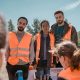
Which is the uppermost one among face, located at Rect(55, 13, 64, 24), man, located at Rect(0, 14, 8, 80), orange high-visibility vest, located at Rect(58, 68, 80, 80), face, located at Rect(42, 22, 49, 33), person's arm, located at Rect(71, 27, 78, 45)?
face, located at Rect(55, 13, 64, 24)

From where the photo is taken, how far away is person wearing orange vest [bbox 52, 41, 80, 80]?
9.02 ft

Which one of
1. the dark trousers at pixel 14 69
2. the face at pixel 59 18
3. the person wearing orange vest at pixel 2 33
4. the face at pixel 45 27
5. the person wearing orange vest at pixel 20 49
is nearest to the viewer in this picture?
the person wearing orange vest at pixel 2 33

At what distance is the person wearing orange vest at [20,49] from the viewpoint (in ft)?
25.1

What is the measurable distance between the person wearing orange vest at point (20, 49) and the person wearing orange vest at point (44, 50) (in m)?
0.35

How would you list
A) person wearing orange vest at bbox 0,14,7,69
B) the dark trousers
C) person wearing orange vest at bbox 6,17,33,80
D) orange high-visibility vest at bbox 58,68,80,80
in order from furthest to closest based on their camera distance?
person wearing orange vest at bbox 6,17,33,80 → the dark trousers → orange high-visibility vest at bbox 58,68,80,80 → person wearing orange vest at bbox 0,14,7,69

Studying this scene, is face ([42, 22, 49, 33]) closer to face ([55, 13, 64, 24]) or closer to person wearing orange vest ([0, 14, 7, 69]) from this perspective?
face ([55, 13, 64, 24])

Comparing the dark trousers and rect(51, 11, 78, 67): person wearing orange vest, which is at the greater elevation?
rect(51, 11, 78, 67): person wearing orange vest

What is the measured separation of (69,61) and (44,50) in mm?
5300

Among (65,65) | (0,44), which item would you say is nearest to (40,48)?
(65,65)

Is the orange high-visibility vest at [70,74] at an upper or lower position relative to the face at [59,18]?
lower

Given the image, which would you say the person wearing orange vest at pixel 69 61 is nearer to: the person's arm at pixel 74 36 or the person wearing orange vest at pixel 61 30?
the person wearing orange vest at pixel 61 30

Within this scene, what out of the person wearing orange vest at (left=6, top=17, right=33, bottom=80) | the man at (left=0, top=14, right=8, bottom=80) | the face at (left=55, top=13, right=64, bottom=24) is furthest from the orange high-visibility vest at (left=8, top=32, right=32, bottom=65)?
the man at (left=0, top=14, right=8, bottom=80)

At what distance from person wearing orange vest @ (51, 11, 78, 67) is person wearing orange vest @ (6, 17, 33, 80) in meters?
0.79

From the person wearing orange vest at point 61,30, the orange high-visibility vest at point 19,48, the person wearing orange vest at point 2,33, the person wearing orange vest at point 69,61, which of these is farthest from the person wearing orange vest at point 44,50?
the person wearing orange vest at point 2,33
